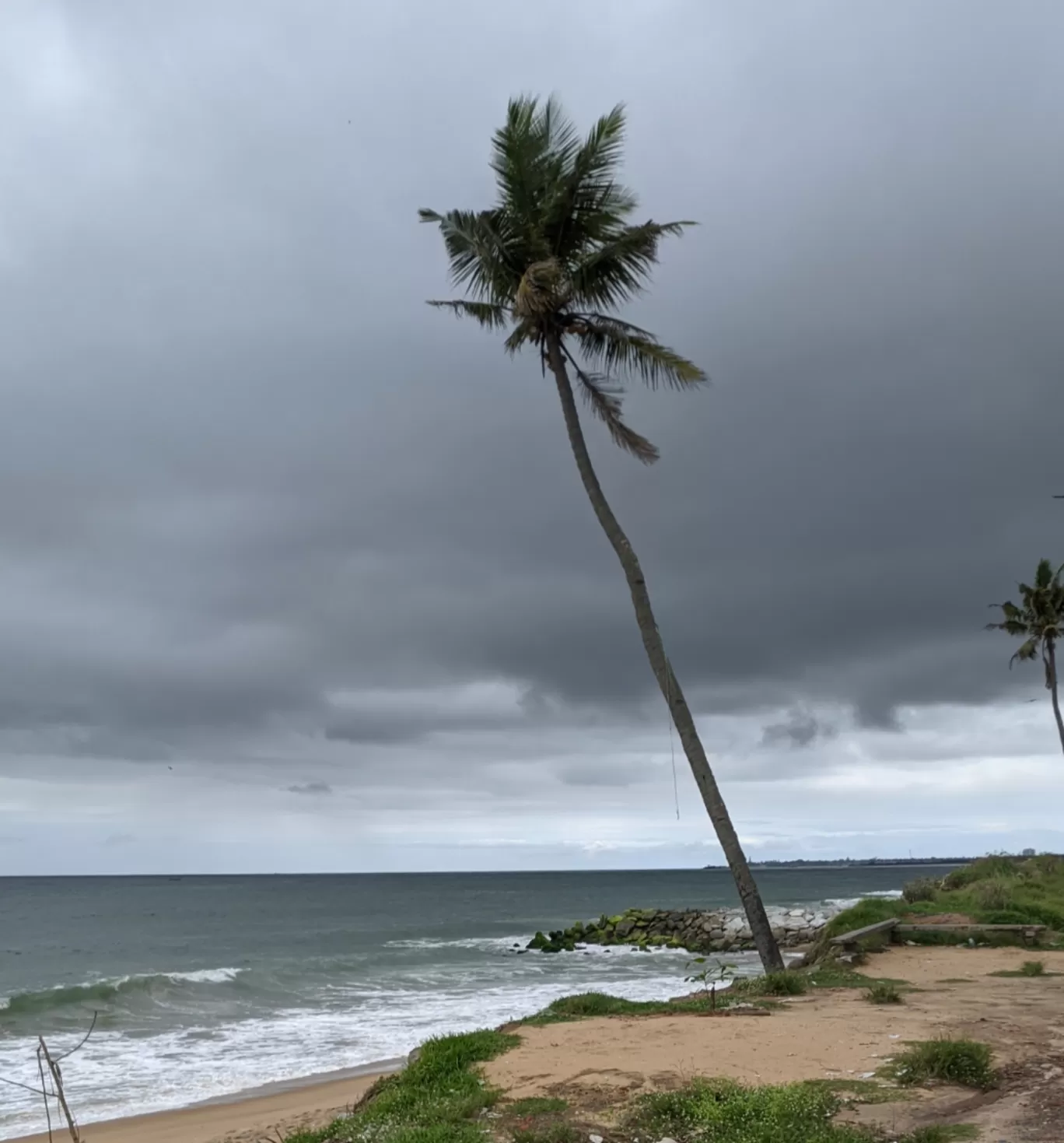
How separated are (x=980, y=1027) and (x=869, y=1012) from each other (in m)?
1.27

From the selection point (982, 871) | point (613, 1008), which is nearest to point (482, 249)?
point (613, 1008)

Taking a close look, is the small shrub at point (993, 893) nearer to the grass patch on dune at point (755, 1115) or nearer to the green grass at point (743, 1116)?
the grass patch on dune at point (755, 1115)

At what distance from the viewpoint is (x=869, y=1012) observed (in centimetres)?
1037

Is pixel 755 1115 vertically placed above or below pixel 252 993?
above

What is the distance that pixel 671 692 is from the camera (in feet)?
46.7

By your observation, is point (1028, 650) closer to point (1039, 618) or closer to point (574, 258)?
point (1039, 618)

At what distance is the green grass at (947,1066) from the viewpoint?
7176 millimetres

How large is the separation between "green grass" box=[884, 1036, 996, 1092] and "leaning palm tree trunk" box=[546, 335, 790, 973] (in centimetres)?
594

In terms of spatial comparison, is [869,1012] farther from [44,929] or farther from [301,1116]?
[44,929]

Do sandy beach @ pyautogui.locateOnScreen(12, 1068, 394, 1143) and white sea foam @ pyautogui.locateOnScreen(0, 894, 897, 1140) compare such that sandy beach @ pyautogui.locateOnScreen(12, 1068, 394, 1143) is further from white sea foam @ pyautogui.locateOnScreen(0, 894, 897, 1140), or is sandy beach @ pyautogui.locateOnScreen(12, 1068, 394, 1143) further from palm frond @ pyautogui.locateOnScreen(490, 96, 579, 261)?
palm frond @ pyautogui.locateOnScreen(490, 96, 579, 261)

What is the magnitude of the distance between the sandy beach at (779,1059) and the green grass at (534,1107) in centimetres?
13

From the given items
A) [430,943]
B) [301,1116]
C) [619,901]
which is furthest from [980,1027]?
[619,901]

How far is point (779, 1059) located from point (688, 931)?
36.0 metres

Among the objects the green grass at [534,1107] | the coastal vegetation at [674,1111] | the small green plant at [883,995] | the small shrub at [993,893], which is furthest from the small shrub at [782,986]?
the small shrub at [993,893]
